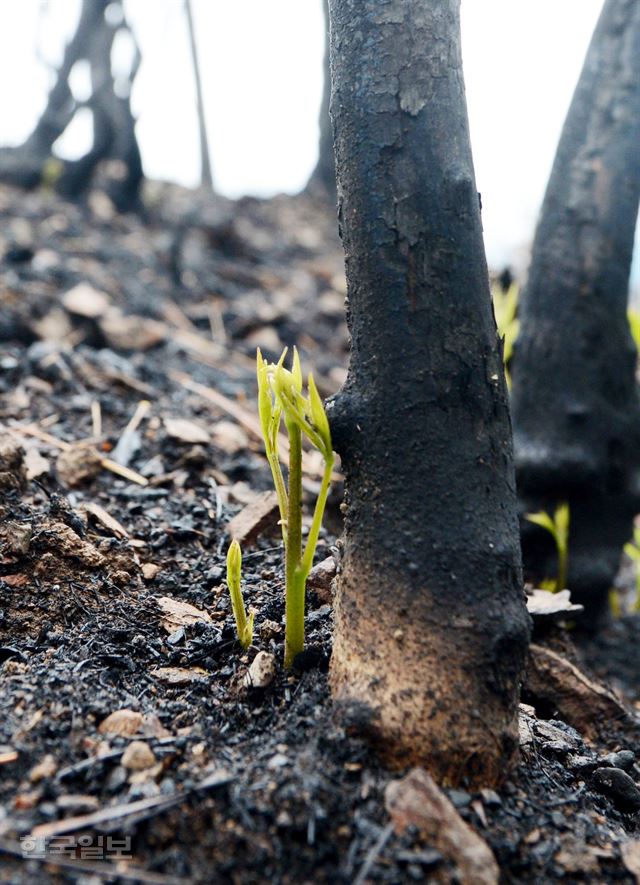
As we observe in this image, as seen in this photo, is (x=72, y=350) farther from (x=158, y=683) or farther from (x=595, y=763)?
(x=595, y=763)

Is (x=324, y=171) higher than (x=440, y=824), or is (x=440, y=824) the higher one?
(x=324, y=171)

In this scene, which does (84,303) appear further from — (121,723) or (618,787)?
(618,787)

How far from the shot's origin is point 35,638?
1.24 metres

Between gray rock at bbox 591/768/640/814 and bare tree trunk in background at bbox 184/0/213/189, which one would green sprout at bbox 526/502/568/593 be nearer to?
gray rock at bbox 591/768/640/814

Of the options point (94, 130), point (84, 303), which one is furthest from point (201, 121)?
point (84, 303)

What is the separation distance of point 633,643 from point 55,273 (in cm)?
294

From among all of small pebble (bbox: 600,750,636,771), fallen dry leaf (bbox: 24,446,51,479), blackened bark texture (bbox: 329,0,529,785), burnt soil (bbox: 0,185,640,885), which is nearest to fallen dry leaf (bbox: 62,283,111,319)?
burnt soil (bbox: 0,185,640,885)

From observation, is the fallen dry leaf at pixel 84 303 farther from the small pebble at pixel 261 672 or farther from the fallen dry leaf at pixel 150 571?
the small pebble at pixel 261 672

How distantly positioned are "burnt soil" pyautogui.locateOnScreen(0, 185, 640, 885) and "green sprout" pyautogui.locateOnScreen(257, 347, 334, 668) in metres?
0.11

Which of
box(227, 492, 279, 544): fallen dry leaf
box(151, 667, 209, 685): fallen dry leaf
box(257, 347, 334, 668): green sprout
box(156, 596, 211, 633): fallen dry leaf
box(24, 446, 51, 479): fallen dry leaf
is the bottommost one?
box(151, 667, 209, 685): fallen dry leaf

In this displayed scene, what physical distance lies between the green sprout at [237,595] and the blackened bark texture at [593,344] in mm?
1254

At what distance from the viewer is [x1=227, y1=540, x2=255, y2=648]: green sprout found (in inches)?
45.6

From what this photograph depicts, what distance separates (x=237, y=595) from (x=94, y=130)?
4374 millimetres

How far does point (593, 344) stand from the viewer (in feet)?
7.29
